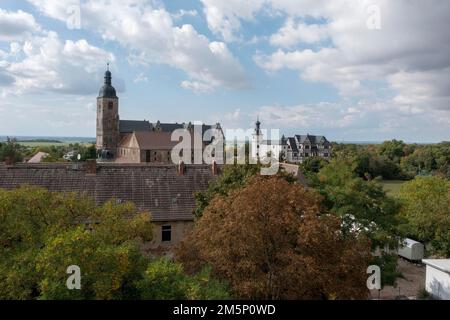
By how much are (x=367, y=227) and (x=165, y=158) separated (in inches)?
3084

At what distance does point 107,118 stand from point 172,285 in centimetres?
9247

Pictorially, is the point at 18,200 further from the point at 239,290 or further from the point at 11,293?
the point at 239,290

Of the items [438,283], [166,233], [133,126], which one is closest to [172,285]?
[166,233]

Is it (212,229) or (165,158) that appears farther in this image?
(165,158)

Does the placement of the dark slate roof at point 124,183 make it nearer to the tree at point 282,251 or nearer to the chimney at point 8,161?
the chimney at point 8,161

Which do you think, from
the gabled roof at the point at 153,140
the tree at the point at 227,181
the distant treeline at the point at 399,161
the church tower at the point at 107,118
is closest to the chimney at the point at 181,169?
the tree at the point at 227,181

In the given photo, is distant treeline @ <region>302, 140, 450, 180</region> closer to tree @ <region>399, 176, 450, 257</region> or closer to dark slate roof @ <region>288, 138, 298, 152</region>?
dark slate roof @ <region>288, 138, 298, 152</region>

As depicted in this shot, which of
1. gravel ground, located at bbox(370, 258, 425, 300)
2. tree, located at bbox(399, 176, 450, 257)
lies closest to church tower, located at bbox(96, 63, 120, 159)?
gravel ground, located at bbox(370, 258, 425, 300)

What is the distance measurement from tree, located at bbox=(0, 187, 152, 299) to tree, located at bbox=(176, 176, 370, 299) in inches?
116

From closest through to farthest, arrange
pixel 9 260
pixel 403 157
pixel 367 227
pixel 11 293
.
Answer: pixel 11 293, pixel 9 260, pixel 367 227, pixel 403 157

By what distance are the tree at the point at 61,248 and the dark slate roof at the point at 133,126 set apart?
297 ft

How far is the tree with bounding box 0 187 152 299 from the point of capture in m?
10.1

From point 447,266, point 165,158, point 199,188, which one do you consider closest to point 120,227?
point 199,188
